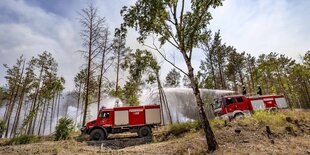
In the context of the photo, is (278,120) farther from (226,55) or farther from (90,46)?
(226,55)

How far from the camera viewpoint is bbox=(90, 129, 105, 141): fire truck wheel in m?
16.0

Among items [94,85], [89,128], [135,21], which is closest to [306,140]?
[135,21]

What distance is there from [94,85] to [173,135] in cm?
1042

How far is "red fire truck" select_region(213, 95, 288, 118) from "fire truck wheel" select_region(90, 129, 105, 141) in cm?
1112

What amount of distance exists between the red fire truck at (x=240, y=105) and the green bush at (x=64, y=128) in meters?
13.6

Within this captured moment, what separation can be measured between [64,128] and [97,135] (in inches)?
105

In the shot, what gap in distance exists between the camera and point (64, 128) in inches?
618

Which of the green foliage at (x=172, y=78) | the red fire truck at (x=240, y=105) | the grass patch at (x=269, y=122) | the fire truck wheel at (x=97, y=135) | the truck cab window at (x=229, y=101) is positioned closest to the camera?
the grass patch at (x=269, y=122)

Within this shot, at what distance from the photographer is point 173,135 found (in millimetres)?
15250

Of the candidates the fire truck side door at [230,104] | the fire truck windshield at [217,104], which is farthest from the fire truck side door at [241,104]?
the fire truck windshield at [217,104]

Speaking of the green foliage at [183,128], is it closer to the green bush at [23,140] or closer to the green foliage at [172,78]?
the green bush at [23,140]

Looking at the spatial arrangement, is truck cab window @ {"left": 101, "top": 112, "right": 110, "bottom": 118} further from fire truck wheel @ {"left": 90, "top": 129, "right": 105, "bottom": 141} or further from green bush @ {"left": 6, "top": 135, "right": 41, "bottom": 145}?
green bush @ {"left": 6, "top": 135, "right": 41, "bottom": 145}

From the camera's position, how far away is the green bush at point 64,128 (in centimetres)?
1548

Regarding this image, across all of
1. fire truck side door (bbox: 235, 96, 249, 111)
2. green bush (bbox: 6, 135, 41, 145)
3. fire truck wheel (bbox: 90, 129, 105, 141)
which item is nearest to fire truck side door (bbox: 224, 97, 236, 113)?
fire truck side door (bbox: 235, 96, 249, 111)
